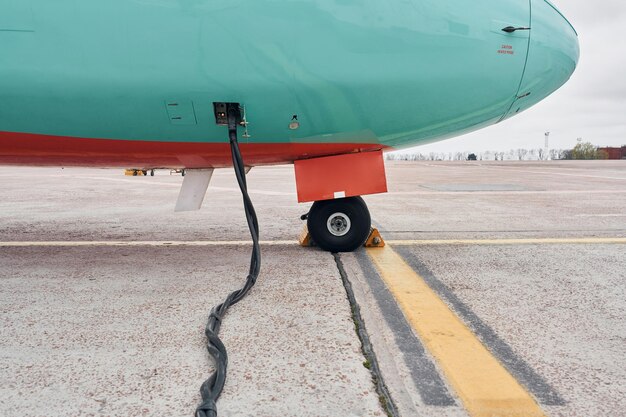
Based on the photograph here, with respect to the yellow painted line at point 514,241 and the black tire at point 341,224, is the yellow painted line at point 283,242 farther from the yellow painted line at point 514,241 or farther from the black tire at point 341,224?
the black tire at point 341,224

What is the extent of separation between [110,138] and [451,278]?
238 cm

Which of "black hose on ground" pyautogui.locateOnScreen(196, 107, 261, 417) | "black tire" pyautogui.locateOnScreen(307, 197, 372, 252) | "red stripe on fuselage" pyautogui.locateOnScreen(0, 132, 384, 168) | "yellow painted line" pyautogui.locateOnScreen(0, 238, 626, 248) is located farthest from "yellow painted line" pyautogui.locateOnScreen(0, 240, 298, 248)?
"black hose on ground" pyautogui.locateOnScreen(196, 107, 261, 417)

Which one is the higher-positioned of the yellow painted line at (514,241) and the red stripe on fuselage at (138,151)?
the red stripe on fuselage at (138,151)

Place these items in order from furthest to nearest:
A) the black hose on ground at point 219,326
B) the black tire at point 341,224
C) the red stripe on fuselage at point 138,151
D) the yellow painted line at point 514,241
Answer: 1. the yellow painted line at point 514,241
2. the black tire at point 341,224
3. the red stripe on fuselage at point 138,151
4. the black hose on ground at point 219,326


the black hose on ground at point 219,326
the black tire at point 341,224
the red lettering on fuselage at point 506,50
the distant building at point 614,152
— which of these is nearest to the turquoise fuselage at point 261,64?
the red lettering on fuselage at point 506,50

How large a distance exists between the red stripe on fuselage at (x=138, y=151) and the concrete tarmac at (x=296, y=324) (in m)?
0.72

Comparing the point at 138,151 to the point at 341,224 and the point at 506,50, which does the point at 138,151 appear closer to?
the point at 341,224

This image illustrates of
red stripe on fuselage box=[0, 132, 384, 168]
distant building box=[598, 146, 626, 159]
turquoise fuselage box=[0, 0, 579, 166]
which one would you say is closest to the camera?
turquoise fuselage box=[0, 0, 579, 166]

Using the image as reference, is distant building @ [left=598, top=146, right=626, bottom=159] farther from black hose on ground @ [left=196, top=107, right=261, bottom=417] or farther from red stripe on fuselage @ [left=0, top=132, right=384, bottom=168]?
black hose on ground @ [left=196, top=107, right=261, bottom=417]

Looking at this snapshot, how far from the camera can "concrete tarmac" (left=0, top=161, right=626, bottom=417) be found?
1.45 metres

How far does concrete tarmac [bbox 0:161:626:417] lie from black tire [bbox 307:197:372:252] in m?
0.12

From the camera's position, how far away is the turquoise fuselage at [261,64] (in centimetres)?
265

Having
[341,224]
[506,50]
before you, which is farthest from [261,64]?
[506,50]

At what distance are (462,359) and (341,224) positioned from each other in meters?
1.90
